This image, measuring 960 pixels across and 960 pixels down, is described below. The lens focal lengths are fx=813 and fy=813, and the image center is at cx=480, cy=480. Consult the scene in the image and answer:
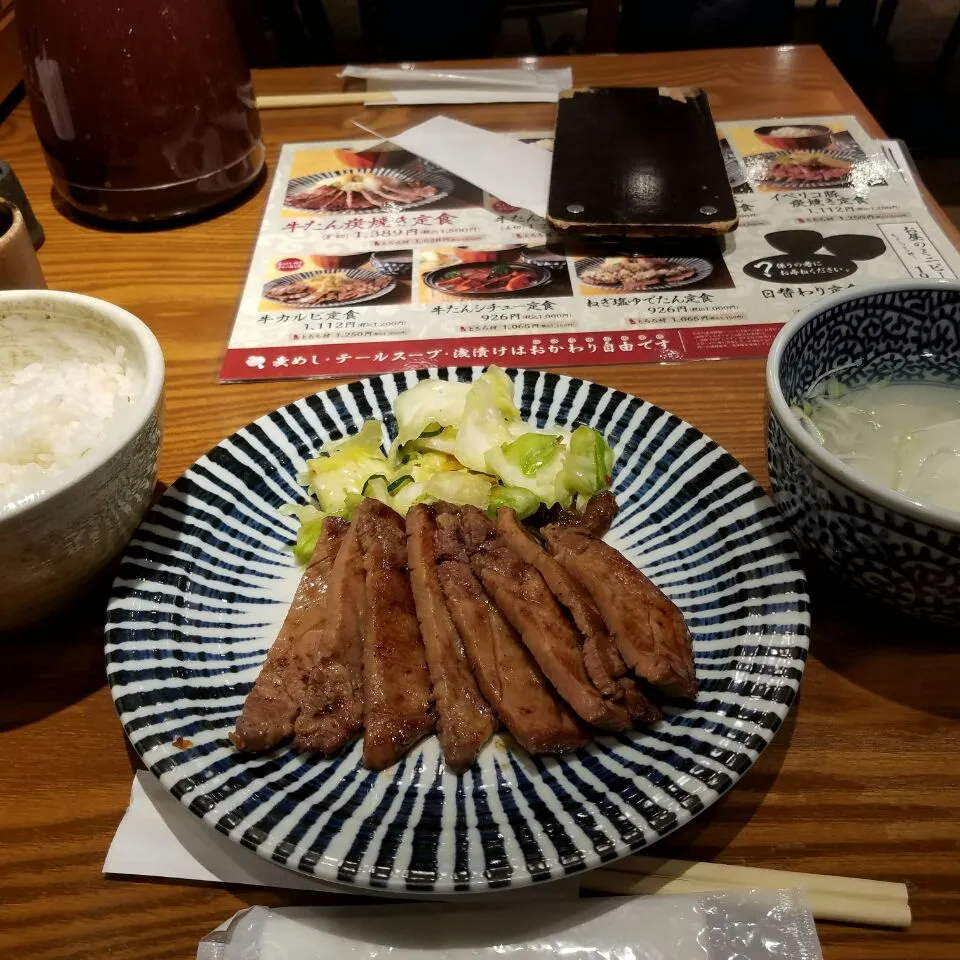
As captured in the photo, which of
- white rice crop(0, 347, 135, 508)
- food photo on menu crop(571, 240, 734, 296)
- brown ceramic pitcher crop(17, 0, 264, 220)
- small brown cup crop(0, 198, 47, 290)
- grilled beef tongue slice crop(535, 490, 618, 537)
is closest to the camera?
white rice crop(0, 347, 135, 508)

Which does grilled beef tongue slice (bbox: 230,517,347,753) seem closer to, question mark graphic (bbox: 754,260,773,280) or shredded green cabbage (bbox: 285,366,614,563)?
shredded green cabbage (bbox: 285,366,614,563)

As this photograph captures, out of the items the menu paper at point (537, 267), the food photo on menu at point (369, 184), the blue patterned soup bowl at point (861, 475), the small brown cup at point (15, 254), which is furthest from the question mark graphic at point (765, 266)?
the small brown cup at point (15, 254)

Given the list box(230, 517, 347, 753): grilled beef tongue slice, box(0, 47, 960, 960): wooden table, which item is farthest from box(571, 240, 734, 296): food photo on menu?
box(230, 517, 347, 753): grilled beef tongue slice

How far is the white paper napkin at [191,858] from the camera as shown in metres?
1.02

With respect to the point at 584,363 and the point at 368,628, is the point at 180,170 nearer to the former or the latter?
the point at 584,363

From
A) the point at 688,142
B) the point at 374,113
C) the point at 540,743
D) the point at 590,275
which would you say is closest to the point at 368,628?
the point at 540,743

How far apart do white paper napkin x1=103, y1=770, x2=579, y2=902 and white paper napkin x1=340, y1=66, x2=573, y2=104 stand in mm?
2730

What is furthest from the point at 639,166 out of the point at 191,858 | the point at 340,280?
the point at 191,858

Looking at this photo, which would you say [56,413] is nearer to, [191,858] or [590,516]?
[191,858]

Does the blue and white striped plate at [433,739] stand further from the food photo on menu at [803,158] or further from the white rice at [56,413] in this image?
the food photo on menu at [803,158]

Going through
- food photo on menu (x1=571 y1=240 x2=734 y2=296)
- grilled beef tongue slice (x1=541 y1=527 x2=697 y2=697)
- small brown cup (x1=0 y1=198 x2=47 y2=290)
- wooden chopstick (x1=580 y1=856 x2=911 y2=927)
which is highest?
small brown cup (x1=0 y1=198 x2=47 y2=290)

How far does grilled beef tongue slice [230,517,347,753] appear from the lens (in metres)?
1.12

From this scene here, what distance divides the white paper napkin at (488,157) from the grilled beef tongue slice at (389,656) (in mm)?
1433

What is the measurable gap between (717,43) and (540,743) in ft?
14.7
